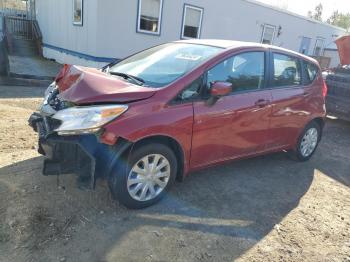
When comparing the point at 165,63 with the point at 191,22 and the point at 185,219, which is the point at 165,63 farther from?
the point at 191,22

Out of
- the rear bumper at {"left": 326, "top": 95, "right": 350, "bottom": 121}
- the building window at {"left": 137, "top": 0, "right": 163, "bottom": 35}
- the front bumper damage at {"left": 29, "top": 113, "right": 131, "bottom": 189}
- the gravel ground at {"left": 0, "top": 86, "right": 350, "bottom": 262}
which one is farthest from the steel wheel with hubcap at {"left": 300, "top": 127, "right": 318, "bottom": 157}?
the building window at {"left": 137, "top": 0, "right": 163, "bottom": 35}

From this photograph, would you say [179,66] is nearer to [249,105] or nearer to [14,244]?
[249,105]

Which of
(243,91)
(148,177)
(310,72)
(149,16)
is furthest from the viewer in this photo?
(149,16)

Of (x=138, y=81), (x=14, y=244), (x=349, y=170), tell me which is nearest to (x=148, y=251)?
(x=14, y=244)

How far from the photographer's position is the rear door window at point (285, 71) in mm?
4484

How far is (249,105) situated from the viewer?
408 centimetres

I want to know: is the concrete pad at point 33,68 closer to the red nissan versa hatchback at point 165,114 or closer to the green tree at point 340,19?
the red nissan versa hatchback at point 165,114

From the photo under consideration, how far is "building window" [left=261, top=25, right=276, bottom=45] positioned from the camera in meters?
15.9

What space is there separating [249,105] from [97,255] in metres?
2.40

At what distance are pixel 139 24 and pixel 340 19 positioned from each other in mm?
54735

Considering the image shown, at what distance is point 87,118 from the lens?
121 inches

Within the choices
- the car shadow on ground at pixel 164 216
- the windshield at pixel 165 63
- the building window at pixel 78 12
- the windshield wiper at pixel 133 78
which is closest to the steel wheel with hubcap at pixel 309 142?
the car shadow on ground at pixel 164 216

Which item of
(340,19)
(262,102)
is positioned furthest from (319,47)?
(340,19)

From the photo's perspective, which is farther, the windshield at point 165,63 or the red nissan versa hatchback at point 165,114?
the windshield at point 165,63
